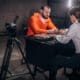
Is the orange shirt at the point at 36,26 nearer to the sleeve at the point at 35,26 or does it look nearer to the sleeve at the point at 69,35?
the sleeve at the point at 35,26

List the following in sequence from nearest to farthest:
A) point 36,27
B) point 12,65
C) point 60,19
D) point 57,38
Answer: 1. point 57,38
2. point 36,27
3. point 12,65
4. point 60,19

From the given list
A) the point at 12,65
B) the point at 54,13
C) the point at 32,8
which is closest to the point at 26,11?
the point at 32,8

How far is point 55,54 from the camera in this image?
341cm

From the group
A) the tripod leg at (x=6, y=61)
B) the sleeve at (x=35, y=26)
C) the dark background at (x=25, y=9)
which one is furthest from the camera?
the dark background at (x=25, y=9)

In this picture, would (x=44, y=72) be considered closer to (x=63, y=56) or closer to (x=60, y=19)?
(x=63, y=56)

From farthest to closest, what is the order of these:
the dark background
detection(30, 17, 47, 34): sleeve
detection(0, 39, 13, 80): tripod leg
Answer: the dark background, detection(30, 17, 47, 34): sleeve, detection(0, 39, 13, 80): tripod leg

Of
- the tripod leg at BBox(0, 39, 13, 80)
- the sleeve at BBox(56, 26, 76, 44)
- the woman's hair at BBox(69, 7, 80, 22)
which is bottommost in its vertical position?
the tripod leg at BBox(0, 39, 13, 80)

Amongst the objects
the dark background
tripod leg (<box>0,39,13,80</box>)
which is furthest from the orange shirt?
the dark background

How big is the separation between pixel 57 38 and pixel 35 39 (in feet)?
1.17

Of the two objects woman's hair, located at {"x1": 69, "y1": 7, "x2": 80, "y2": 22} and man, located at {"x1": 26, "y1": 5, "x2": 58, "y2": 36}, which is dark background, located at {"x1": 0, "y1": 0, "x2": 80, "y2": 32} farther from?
woman's hair, located at {"x1": 69, "y1": 7, "x2": 80, "y2": 22}

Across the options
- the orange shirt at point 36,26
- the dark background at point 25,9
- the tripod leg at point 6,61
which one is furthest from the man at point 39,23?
the dark background at point 25,9

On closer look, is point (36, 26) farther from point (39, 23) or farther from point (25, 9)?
point (25, 9)

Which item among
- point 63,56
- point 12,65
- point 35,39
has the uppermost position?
point 35,39

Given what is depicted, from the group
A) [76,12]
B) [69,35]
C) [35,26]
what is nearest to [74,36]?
[69,35]
